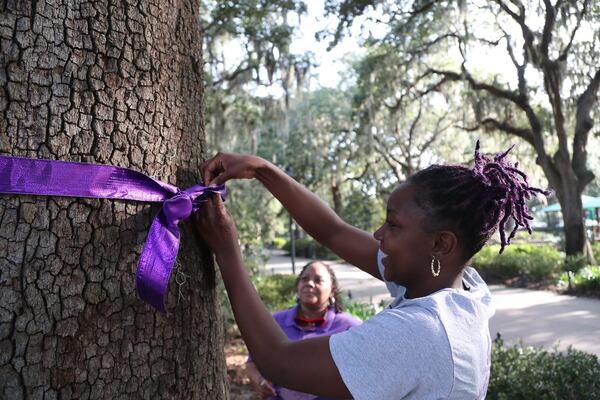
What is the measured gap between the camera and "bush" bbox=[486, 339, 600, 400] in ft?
14.6

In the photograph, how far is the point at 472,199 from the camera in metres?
1.56

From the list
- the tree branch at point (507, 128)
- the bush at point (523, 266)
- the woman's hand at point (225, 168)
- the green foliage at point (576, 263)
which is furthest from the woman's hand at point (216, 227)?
the tree branch at point (507, 128)

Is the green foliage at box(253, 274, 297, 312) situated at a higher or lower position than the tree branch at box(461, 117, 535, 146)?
lower

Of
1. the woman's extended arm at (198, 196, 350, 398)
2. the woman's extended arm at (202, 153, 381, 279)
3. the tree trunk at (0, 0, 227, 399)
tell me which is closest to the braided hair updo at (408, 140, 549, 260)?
the woman's extended arm at (198, 196, 350, 398)

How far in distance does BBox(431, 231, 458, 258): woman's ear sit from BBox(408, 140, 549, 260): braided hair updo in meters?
0.02

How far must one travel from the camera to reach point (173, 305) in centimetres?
162

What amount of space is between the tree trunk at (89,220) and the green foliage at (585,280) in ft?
42.6

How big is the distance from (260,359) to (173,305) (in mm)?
333

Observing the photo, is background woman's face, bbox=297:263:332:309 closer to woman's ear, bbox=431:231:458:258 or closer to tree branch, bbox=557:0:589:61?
woman's ear, bbox=431:231:458:258

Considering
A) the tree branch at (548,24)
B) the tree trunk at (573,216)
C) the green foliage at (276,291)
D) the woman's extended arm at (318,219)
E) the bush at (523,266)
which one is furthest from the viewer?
the tree trunk at (573,216)

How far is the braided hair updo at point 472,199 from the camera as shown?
1556 millimetres

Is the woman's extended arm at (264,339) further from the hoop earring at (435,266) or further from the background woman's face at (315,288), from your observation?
Answer: the background woman's face at (315,288)

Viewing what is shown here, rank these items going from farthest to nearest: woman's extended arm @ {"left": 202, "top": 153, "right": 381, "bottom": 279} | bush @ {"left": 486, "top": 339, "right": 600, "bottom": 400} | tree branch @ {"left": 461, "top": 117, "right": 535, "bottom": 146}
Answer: tree branch @ {"left": 461, "top": 117, "right": 535, "bottom": 146} < bush @ {"left": 486, "top": 339, "right": 600, "bottom": 400} < woman's extended arm @ {"left": 202, "top": 153, "right": 381, "bottom": 279}

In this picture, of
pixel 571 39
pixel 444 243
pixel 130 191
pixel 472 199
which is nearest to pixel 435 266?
pixel 444 243
